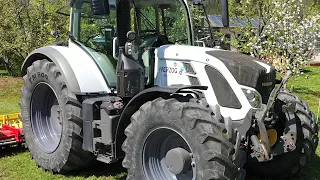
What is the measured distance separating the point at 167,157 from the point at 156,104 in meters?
0.59

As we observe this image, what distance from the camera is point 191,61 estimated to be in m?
4.94

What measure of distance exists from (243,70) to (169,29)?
159 cm

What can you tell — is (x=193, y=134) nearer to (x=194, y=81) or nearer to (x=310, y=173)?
(x=194, y=81)

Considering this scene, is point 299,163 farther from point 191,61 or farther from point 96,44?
point 96,44

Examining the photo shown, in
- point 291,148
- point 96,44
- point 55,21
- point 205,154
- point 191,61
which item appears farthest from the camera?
point 55,21

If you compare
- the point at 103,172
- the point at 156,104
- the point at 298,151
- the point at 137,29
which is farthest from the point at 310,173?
the point at 137,29

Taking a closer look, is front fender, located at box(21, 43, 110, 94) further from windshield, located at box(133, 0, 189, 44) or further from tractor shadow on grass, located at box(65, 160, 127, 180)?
Answer: tractor shadow on grass, located at box(65, 160, 127, 180)

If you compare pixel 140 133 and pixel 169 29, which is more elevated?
pixel 169 29

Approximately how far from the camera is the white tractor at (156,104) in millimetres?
4328

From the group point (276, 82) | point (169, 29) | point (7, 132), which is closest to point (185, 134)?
point (276, 82)

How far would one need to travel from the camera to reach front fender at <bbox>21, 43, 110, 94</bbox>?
551cm

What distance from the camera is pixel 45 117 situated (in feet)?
21.4

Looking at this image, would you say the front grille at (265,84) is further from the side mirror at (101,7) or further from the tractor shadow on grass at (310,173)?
the side mirror at (101,7)

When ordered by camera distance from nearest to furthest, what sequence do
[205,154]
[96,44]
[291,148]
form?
[205,154] → [291,148] → [96,44]
